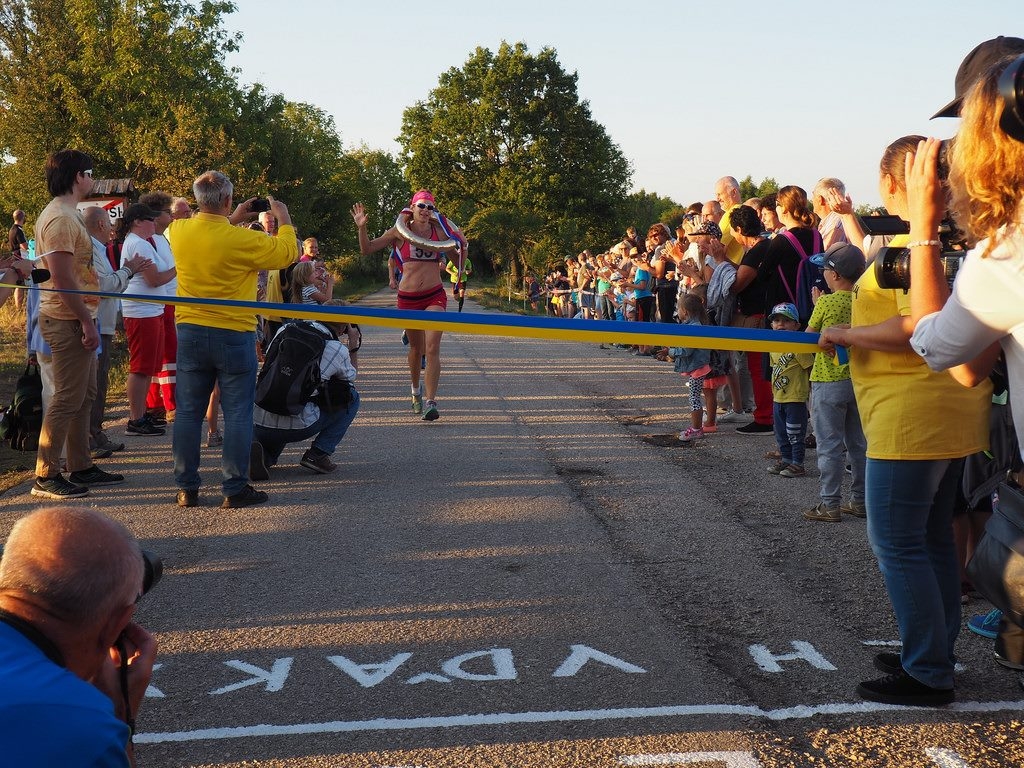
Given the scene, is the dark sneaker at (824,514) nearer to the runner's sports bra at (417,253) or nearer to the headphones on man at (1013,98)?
the headphones on man at (1013,98)

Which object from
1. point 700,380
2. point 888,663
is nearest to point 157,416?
point 700,380

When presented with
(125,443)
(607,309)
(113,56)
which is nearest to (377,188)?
(113,56)

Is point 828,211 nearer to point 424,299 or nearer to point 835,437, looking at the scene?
point 835,437

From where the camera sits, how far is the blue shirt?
5.29 ft

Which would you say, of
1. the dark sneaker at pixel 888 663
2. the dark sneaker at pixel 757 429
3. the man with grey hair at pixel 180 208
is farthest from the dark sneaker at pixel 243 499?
the dark sneaker at pixel 757 429

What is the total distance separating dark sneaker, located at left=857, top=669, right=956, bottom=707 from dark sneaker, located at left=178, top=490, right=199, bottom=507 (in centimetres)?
449

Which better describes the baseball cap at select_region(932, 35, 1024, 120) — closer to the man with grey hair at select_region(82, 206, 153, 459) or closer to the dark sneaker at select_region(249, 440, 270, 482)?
the dark sneaker at select_region(249, 440, 270, 482)

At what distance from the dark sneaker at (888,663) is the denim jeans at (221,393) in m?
4.15

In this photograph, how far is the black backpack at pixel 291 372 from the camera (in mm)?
7625

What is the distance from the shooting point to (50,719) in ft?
5.37

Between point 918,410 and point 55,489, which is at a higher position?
point 918,410

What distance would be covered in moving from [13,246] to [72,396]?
11.3 meters

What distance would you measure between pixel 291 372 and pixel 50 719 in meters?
6.09

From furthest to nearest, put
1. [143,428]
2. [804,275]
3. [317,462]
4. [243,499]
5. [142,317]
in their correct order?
1. [143,428]
2. [142,317]
3. [804,275]
4. [317,462]
5. [243,499]
